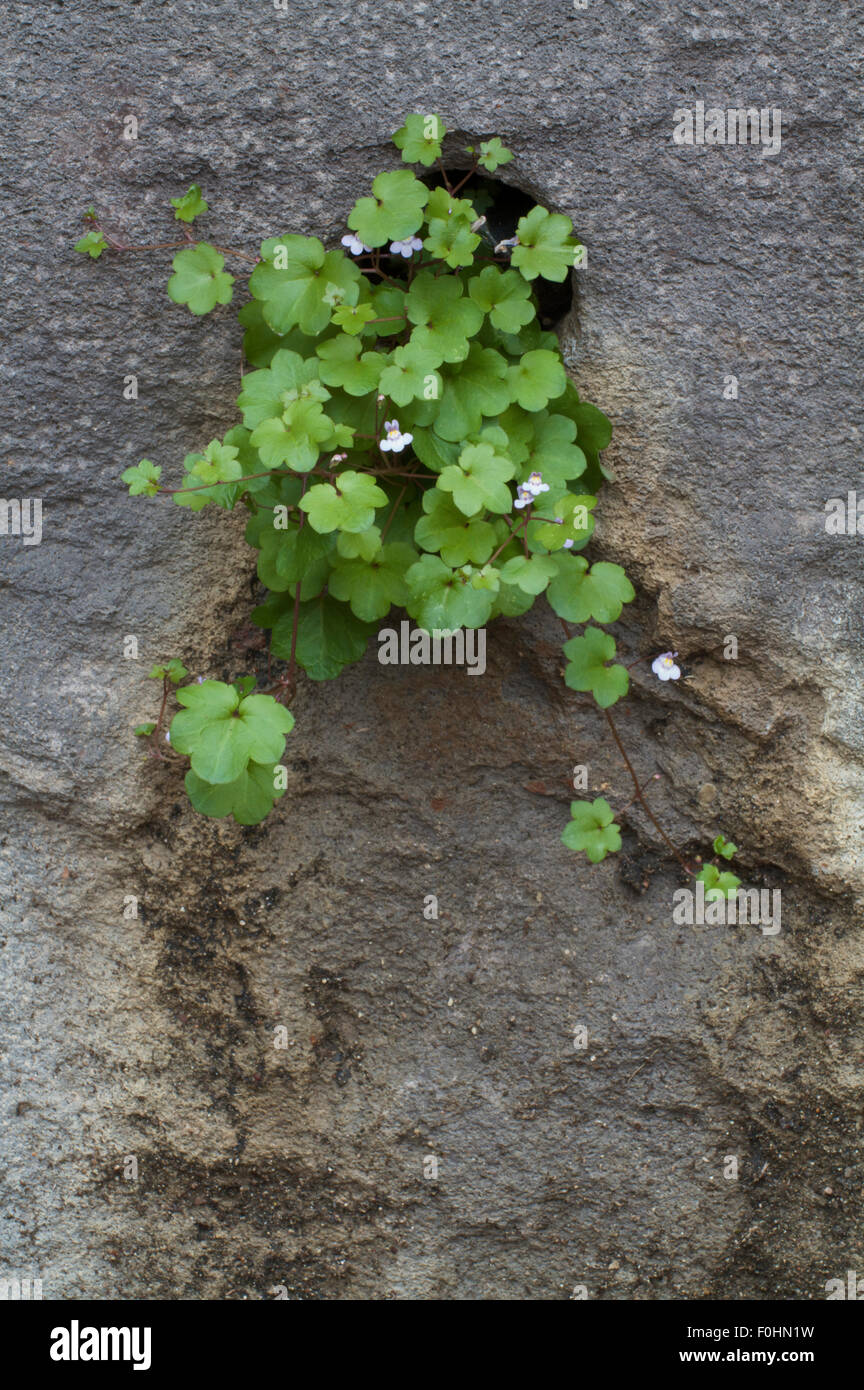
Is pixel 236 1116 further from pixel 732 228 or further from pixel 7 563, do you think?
pixel 732 228

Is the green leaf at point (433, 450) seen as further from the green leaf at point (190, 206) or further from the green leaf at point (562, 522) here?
the green leaf at point (190, 206)

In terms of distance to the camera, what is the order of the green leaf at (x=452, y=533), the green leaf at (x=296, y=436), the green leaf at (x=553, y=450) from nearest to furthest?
1. the green leaf at (x=296, y=436)
2. the green leaf at (x=452, y=533)
3. the green leaf at (x=553, y=450)

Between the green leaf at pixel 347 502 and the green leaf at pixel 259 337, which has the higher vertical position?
the green leaf at pixel 259 337

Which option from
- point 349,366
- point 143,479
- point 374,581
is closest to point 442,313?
point 349,366

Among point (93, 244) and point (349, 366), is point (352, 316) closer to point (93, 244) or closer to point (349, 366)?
point (349, 366)

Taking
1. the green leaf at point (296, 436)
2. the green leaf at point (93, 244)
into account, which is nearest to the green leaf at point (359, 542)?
the green leaf at point (296, 436)

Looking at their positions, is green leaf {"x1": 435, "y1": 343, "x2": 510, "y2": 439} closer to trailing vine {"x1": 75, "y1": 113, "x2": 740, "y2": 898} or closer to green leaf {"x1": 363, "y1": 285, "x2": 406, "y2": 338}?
trailing vine {"x1": 75, "y1": 113, "x2": 740, "y2": 898}

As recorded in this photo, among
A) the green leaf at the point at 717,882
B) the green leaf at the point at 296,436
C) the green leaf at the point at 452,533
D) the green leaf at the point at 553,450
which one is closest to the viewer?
the green leaf at the point at 296,436
